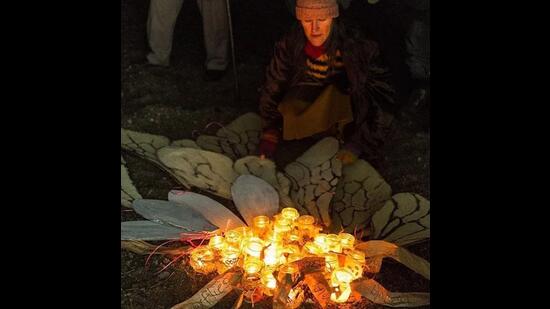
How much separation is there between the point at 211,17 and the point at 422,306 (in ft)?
4.56

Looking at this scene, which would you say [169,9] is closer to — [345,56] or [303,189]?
[345,56]

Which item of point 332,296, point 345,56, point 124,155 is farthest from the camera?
point 124,155

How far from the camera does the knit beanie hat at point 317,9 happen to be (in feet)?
7.29

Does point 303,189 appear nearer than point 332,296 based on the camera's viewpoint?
No

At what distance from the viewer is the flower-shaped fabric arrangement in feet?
6.75

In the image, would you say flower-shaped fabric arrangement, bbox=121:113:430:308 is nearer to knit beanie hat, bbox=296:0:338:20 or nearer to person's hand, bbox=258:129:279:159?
person's hand, bbox=258:129:279:159

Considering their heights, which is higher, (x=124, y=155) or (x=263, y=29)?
(x=263, y=29)

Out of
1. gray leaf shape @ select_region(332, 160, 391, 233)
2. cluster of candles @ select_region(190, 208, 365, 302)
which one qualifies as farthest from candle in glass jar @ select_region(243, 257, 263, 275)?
gray leaf shape @ select_region(332, 160, 391, 233)

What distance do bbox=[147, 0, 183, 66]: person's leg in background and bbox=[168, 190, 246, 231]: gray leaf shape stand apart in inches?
22.1

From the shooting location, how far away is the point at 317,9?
222cm

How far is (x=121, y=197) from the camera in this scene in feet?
7.88

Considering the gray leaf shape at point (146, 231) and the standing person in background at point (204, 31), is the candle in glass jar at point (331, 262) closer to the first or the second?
the gray leaf shape at point (146, 231)

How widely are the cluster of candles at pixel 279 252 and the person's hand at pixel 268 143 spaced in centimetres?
35

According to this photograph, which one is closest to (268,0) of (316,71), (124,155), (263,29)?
(263,29)
